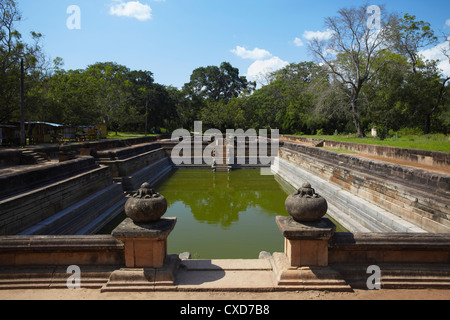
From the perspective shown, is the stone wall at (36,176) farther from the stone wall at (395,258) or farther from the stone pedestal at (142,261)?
the stone wall at (395,258)

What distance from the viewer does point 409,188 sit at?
6.52m

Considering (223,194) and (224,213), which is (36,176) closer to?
(224,213)

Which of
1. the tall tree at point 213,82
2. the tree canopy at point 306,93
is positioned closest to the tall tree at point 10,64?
the tree canopy at point 306,93

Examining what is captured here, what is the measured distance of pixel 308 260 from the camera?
319cm

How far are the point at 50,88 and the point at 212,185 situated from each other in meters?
18.6

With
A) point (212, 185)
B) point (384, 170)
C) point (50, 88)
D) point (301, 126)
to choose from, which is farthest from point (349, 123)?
point (50, 88)

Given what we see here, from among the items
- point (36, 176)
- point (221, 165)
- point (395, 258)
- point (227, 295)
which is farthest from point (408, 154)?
point (36, 176)

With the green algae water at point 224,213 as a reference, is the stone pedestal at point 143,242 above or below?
above

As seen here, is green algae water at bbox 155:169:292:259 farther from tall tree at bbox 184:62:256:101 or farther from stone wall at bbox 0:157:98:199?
tall tree at bbox 184:62:256:101

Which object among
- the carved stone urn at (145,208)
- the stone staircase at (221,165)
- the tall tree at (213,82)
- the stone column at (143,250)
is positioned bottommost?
the stone staircase at (221,165)

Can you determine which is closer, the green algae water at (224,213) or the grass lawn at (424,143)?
the green algae water at (224,213)

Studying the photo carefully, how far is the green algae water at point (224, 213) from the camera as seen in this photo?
22.5 ft

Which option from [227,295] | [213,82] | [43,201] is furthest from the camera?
[213,82]
